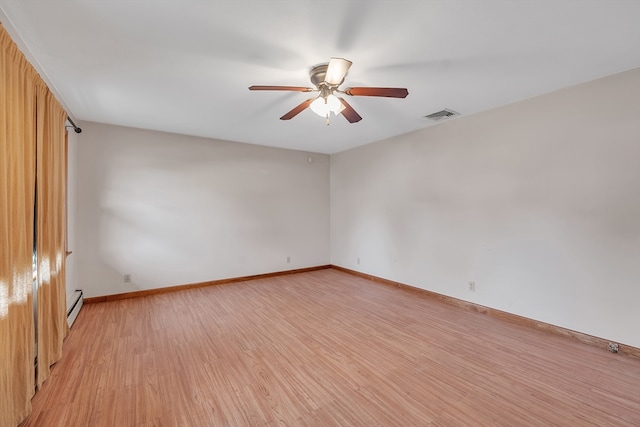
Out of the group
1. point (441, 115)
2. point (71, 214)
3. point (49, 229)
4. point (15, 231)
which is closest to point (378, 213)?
point (441, 115)

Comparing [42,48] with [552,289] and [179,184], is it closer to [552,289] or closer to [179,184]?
[179,184]

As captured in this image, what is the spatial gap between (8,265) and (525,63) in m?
3.97

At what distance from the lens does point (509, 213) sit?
10.6 feet

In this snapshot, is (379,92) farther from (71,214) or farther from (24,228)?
(71,214)

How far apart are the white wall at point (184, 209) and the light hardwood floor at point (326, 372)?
878 millimetres

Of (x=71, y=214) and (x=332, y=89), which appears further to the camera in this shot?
(x=71, y=214)

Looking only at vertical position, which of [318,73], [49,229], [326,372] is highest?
[318,73]

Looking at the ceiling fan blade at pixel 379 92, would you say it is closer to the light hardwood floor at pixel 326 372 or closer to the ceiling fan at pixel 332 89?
the ceiling fan at pixel 332 89

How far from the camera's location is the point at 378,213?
495 centimetres

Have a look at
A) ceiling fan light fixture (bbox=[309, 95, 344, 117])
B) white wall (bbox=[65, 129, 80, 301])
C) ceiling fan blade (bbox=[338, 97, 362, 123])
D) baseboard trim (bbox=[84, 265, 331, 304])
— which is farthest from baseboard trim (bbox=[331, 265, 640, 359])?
white wall (bbox=[65, 129, 80, 301])

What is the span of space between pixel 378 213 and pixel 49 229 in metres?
4.31

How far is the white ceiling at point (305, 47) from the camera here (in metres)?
1.66

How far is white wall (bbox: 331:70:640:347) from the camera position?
252cm

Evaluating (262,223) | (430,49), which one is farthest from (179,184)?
(430,49)
